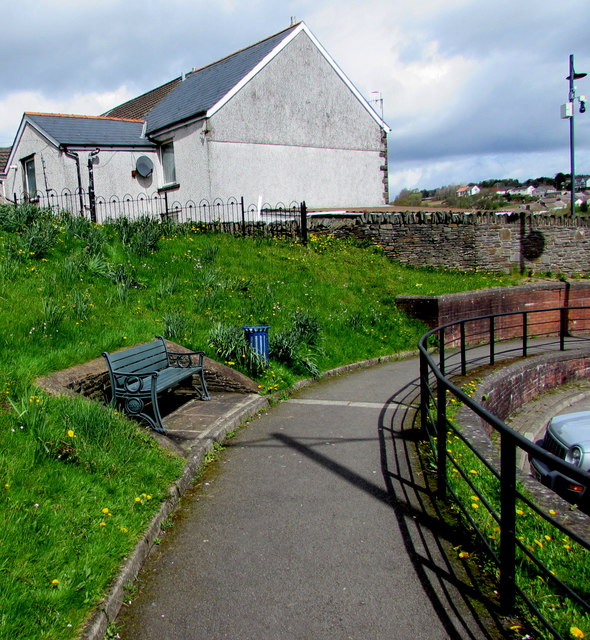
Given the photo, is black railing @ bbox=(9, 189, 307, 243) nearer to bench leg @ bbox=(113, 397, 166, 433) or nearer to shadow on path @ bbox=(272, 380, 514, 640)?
bench leg @ bbox=(113, 397, 166, 433)

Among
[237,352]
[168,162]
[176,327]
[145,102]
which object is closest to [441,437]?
[237,352]

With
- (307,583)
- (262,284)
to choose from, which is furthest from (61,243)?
(307,583)

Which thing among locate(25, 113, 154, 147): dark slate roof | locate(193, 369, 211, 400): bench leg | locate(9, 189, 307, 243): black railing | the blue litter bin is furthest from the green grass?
locate(25, 113, 154, 147): dark slate roof

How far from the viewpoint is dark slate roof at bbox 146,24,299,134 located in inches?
858

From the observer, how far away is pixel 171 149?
22.9 meters

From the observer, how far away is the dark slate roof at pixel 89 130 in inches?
838

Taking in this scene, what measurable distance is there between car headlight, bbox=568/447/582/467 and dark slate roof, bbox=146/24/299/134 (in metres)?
17.1

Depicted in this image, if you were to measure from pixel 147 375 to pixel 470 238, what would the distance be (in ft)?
46.4

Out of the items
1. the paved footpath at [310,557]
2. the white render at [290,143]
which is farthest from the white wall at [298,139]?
the paved footpath at [310,557]

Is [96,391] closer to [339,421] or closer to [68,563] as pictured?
[339,421]

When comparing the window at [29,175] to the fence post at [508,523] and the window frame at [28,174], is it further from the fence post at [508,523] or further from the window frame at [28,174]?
the fence post at [508,523]

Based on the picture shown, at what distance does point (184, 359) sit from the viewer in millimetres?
8273

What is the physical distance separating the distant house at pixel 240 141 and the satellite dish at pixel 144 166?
5cm

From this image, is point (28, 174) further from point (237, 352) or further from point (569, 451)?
point (569, 451)
